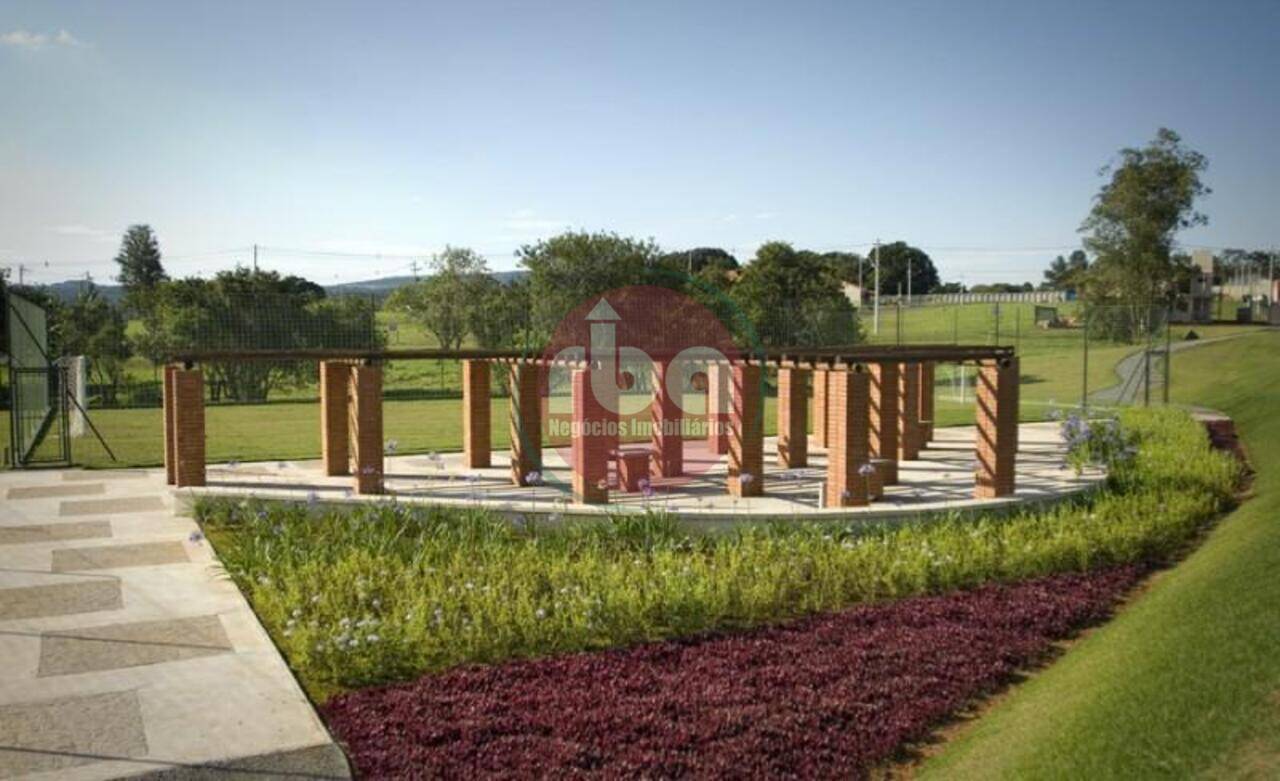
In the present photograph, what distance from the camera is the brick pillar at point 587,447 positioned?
9602 mm

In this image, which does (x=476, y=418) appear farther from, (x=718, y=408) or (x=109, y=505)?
(x=109, y=505)

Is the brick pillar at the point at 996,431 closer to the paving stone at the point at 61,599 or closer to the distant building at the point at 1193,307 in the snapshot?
the paving stone at the point at 61,599

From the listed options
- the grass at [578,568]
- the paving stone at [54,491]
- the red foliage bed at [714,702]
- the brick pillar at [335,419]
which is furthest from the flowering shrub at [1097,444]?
the paving stone at [54,491]

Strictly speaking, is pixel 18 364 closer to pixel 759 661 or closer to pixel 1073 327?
pixel 759 661

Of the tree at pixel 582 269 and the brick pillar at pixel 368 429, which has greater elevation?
the tree at pixel 582 269

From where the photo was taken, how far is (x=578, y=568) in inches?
296

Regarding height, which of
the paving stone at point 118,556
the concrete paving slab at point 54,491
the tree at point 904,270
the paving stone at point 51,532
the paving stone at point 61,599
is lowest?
the paving stone at point 61,599

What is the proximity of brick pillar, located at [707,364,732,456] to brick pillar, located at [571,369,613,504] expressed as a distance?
13.4ft

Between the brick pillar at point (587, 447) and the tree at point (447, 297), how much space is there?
19.1 meters

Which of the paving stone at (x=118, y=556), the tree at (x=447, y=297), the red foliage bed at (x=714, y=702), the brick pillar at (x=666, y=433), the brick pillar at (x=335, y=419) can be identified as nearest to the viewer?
the red foliage bed at (x=714, y=702)

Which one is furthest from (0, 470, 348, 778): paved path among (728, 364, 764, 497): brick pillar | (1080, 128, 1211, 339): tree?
(1080, 128, 1211, 339): tree

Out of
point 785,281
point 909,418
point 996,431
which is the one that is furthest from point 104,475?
point 785,281

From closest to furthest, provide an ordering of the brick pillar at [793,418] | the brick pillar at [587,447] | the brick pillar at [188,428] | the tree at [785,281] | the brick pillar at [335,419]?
1. the brick pillar at [587,447]
2. the brick pillar at [188,428]
3. the brick pillar at [793,418]
4. the brick pillar at [335,419]
5. the tree at [785,281]

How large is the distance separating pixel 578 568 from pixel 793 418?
5419mm
